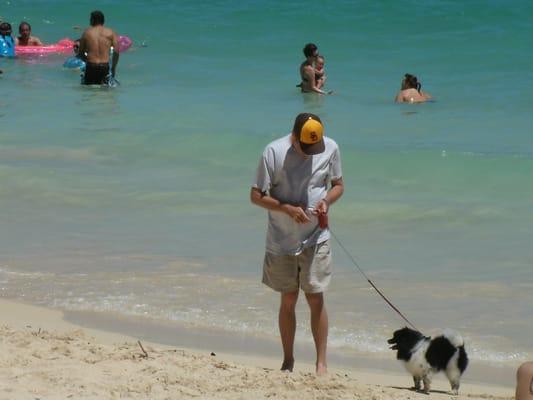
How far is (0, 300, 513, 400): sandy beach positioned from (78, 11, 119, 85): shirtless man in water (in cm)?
1118

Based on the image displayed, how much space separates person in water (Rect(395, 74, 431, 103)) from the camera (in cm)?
1655

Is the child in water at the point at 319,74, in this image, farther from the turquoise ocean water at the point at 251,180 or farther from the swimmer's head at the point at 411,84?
the swimmer's head at the point at 411,84

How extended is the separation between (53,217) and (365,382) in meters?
4.64

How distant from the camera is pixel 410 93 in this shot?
54.3 feet

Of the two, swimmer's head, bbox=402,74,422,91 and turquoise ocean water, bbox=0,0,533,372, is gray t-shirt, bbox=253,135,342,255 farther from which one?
swimmer's head, bbox=402,74,422,91

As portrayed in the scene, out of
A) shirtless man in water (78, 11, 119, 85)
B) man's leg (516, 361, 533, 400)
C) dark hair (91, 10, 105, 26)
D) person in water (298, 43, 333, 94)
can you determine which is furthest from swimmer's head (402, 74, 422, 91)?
man's leg (516, 361, 533, 400)

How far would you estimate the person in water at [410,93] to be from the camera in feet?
54.3

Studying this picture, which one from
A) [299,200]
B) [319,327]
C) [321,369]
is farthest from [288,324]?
[299,200]

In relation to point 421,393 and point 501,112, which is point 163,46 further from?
point 421,393

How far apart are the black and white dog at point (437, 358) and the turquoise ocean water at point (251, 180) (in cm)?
101

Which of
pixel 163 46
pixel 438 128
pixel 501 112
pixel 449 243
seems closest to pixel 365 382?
pixel 449 243

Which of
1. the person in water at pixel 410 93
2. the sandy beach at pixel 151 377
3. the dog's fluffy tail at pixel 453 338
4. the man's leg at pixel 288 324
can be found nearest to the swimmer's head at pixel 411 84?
the person in water at pixel 410 93

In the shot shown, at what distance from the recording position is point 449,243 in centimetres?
943

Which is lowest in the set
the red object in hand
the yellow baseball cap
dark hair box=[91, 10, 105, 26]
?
the red object in hand
